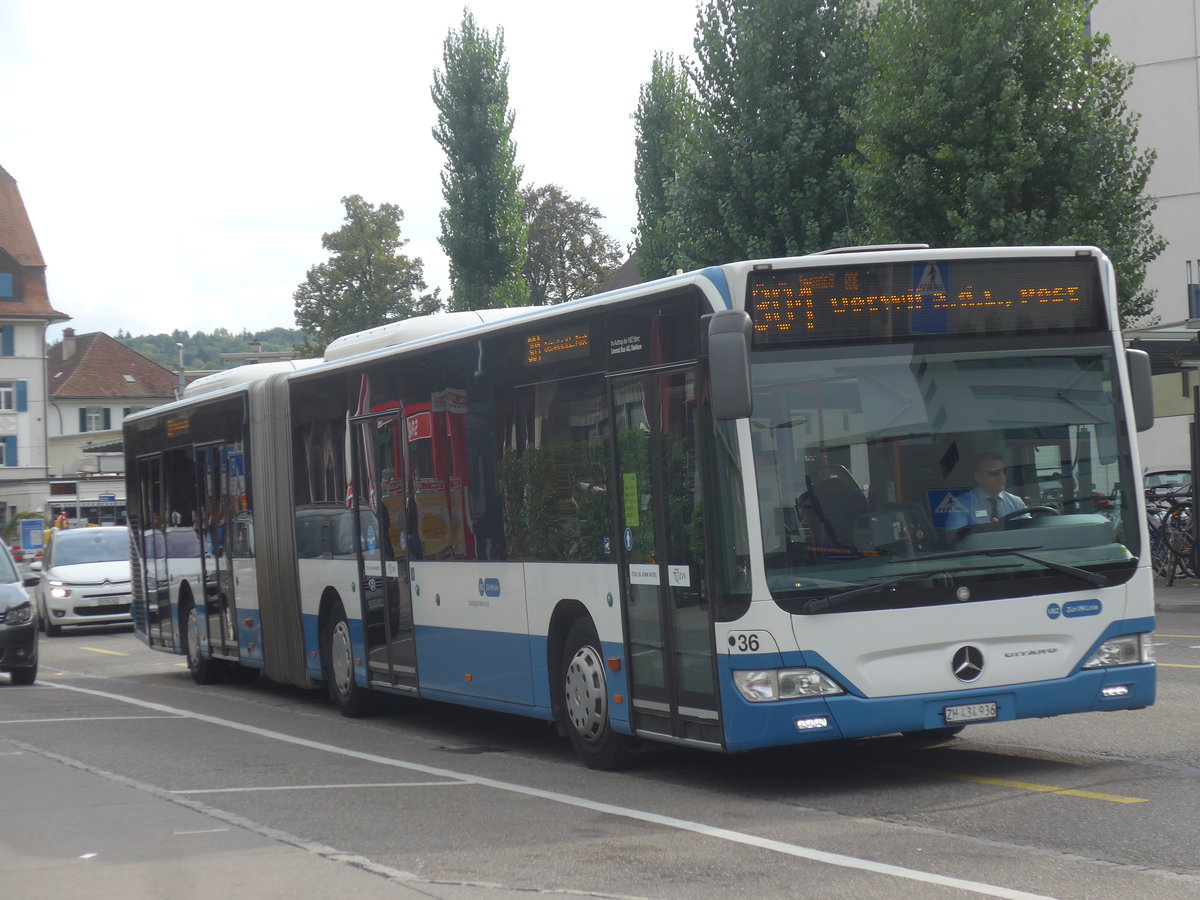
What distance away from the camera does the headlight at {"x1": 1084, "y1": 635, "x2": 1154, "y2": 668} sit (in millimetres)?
9008

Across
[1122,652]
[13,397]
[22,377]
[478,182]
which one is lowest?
[1122,652]

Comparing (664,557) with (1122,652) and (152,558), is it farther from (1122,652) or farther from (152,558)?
(152,558)

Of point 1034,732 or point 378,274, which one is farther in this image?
point 378,274

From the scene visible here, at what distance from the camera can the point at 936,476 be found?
8.66 metres

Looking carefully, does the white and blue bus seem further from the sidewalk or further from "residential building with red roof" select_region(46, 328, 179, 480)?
"residential building with red roof" select_region(46, 328, 179, 480)

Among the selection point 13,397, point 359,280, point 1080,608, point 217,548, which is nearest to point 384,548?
point 217,548

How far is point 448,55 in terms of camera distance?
2060 inches

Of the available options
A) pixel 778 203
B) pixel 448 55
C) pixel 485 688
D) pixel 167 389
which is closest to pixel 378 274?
pixel 448 55

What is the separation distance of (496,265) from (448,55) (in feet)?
23.0

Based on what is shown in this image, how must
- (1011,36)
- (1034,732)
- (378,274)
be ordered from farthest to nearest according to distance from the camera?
(378,274)
(1011,36)
(1034,732)

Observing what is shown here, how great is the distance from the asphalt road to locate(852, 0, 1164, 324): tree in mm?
11872

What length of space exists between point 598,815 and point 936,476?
8.08 ft

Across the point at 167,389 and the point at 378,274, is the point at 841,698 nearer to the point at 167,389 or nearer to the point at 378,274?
the point at 378,274

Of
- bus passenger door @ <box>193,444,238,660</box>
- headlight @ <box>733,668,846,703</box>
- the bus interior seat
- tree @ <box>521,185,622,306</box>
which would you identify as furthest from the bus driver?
tree @ <box>521,185,622,306</box>
